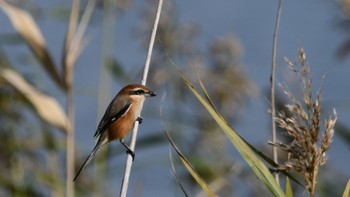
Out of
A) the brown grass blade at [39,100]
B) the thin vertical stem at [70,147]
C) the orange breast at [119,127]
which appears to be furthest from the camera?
the orange breast at [119,127]

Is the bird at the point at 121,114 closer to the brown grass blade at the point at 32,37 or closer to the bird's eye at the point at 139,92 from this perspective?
the bird's eye at the point at 139,92

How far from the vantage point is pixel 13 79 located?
3066mm

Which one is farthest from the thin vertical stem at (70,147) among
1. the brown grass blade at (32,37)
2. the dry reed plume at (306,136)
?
the dry reed plume at (306,136)

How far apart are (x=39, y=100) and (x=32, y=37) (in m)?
0.29

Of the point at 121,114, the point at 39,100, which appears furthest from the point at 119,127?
the point at 39,100

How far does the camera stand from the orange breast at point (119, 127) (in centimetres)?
309

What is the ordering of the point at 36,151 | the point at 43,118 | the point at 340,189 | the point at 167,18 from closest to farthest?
the point at 43,118
the point at 340,189
the point at 167,18
the point at 36,151

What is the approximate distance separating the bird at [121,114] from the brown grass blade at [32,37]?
1.07 feet

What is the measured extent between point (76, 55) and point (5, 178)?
1365mm

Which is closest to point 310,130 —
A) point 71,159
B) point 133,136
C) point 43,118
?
point 133,136

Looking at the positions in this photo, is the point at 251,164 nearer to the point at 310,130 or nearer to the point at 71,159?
the point at 310,130

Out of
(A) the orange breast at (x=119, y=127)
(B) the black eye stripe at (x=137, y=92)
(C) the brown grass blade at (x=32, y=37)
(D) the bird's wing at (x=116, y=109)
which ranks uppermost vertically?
(C) the brown grass blade at (x=32, y=37)

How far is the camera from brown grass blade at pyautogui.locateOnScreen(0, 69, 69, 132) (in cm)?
293

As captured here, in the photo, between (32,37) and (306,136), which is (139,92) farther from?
(306,136)
